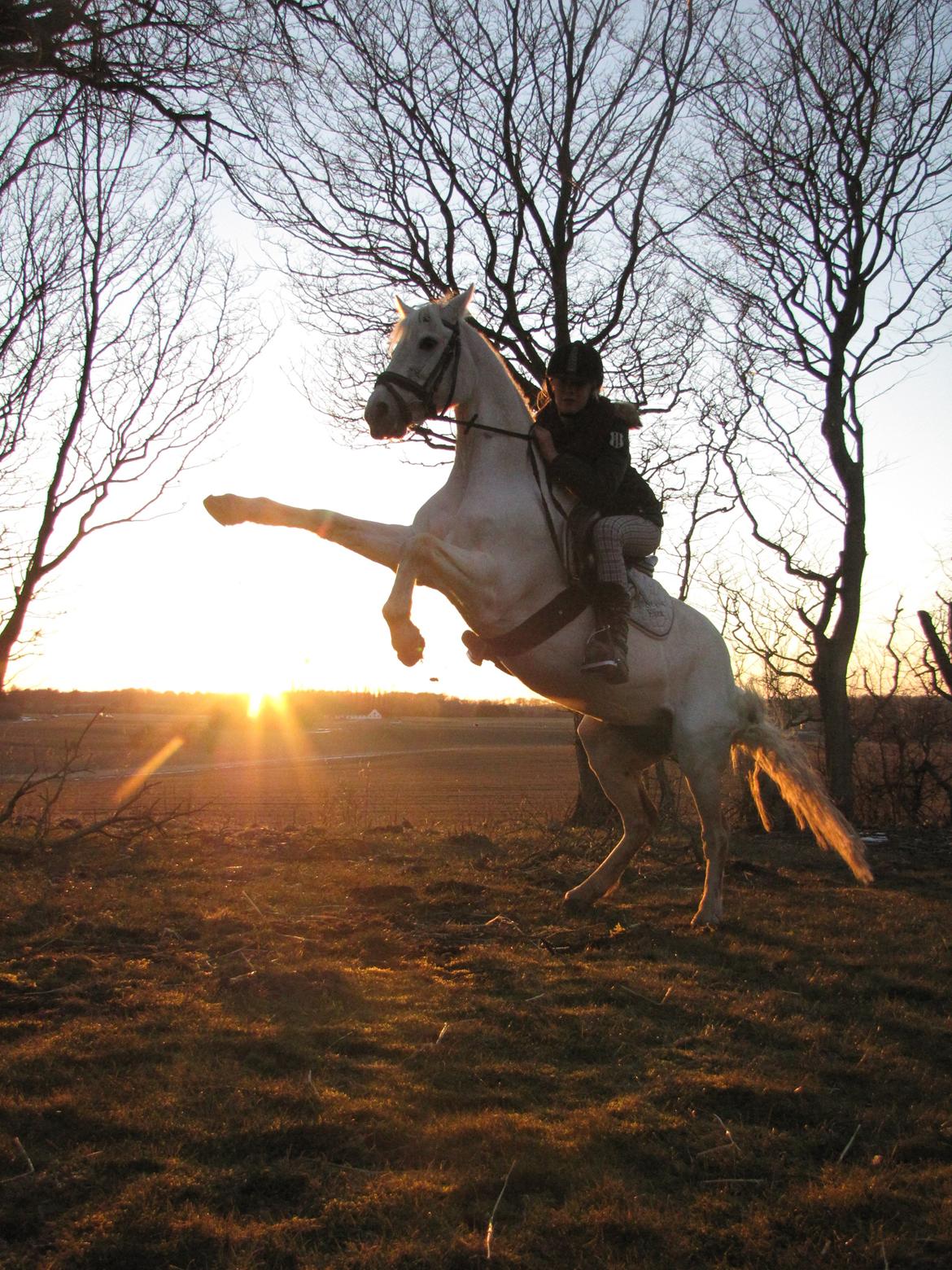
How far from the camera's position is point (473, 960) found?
18.7ft

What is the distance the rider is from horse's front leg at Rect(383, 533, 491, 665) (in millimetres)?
843

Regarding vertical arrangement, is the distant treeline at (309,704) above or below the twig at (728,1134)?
above

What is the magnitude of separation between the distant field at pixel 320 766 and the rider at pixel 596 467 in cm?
504

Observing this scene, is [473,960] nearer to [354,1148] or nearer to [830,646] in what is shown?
[354,1148]

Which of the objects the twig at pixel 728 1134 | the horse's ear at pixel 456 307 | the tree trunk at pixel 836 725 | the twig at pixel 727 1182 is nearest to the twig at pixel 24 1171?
the twig at pixel 727 1182

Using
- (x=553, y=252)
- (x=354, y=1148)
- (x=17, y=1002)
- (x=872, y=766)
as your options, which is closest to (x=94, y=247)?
(x=553, y=252)

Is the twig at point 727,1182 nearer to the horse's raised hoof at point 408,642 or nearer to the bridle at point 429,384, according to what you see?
the horse's raised hoof at point 408,642

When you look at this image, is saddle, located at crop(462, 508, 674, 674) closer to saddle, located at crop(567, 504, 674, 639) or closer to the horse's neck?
saddle, located at crop(567, 504, 674, 639)

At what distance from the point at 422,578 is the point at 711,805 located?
126 inches

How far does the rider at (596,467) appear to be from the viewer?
6.11 m

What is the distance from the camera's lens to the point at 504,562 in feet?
18.9

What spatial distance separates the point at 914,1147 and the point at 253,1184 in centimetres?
211

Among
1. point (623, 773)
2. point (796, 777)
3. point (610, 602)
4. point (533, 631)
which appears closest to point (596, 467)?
point (610, 602)

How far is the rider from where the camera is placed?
6109 mm
